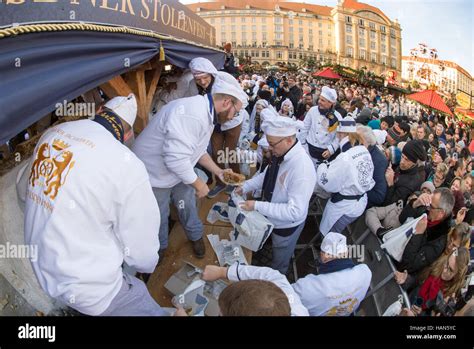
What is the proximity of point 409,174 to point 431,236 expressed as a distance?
832 millimetres

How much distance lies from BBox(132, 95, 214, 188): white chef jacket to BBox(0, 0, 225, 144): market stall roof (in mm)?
456

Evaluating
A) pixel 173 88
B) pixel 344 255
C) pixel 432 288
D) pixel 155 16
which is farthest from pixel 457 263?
pixel 173 88

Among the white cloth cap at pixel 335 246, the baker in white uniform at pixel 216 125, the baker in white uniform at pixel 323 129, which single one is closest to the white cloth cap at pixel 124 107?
the white cloth cap at pixel 335 246

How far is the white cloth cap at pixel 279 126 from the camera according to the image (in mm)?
2232

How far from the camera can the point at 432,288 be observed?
2234mm

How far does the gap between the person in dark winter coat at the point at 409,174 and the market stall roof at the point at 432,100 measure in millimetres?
5807

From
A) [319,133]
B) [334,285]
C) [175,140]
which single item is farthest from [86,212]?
[319,133]

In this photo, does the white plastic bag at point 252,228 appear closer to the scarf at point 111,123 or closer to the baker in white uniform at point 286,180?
the baker in white uniform at point 286,180

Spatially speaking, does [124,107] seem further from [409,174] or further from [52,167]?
[409,174]

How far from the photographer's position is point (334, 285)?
1.86 metres

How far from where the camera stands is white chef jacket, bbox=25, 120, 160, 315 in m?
1.17

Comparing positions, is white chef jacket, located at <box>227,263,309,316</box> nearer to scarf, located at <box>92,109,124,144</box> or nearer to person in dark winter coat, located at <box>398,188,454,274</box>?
scarf, located at <box>92,109,124,144</box>
